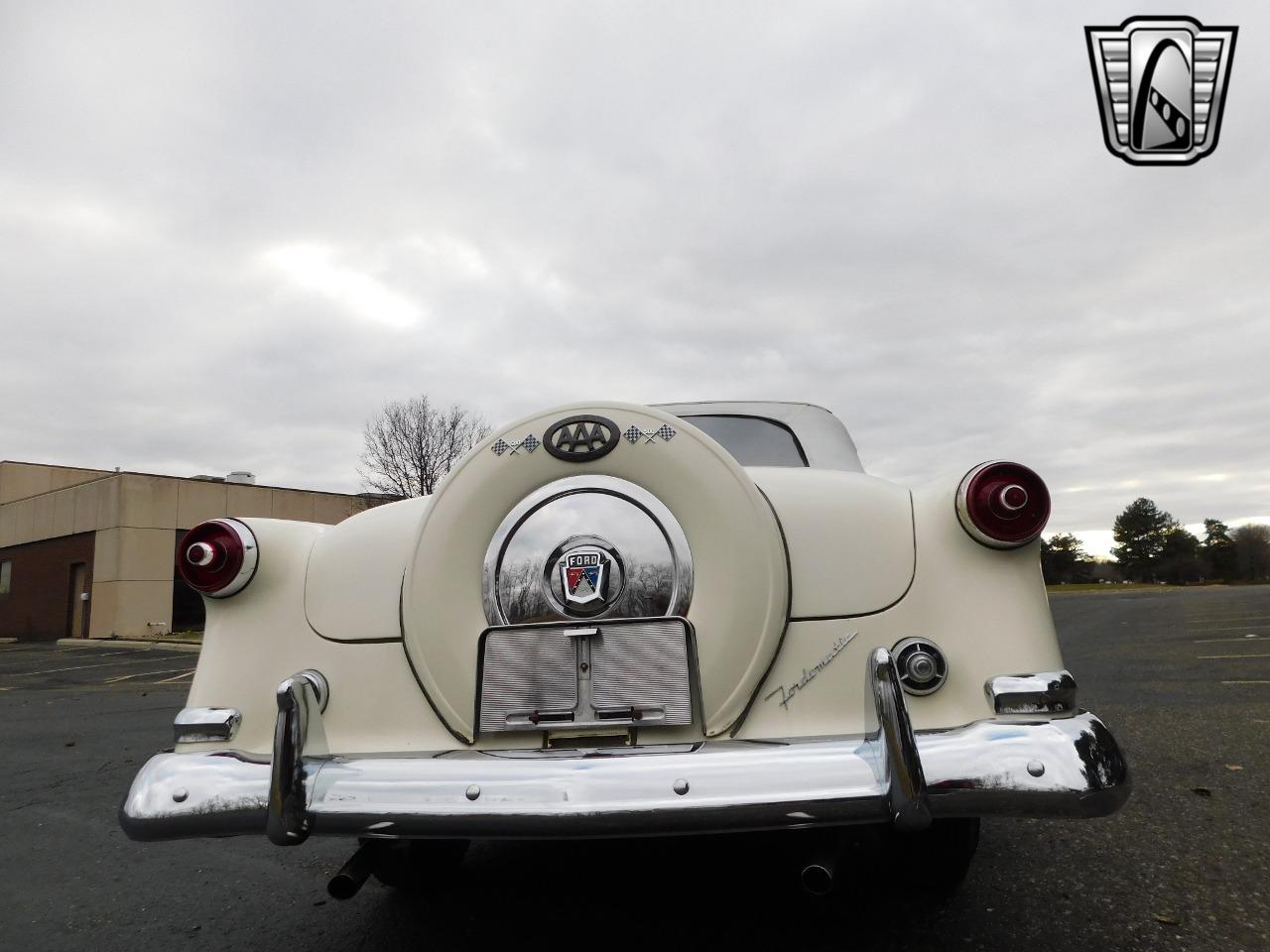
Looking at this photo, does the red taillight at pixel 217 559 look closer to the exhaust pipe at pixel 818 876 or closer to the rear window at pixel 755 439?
the exhaust pipe at pixel 818 876

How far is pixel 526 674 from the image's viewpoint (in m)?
2.06

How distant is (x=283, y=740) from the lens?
1.81m

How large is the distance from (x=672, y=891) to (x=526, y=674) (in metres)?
1.15

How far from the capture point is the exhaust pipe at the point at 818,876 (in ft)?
5.67

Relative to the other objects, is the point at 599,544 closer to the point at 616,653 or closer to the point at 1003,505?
the point at 616,653

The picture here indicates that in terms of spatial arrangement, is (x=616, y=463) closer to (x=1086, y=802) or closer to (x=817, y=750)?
(x=817, y=750)

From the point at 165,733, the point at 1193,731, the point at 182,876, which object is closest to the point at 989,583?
the point at 182,876

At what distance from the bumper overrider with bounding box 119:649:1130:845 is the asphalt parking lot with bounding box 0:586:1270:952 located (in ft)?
2.61

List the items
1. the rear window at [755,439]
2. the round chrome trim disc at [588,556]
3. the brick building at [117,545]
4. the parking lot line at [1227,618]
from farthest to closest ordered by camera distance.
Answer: the brick building at [117,545] → the parking lot line at [1227,618] → the rear window at [755,439] → the round chrome trim disc at [588,556]

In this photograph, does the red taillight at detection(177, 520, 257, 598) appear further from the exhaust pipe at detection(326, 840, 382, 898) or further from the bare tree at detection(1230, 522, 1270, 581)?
the bare tree at detection(1230, 522, 1270, 581)

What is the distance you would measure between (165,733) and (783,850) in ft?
16.5

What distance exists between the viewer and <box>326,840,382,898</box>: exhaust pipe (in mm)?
1947

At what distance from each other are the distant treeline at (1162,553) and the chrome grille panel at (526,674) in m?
81.6

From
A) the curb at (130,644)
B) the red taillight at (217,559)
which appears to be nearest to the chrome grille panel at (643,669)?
the red taillight at (217,559)
